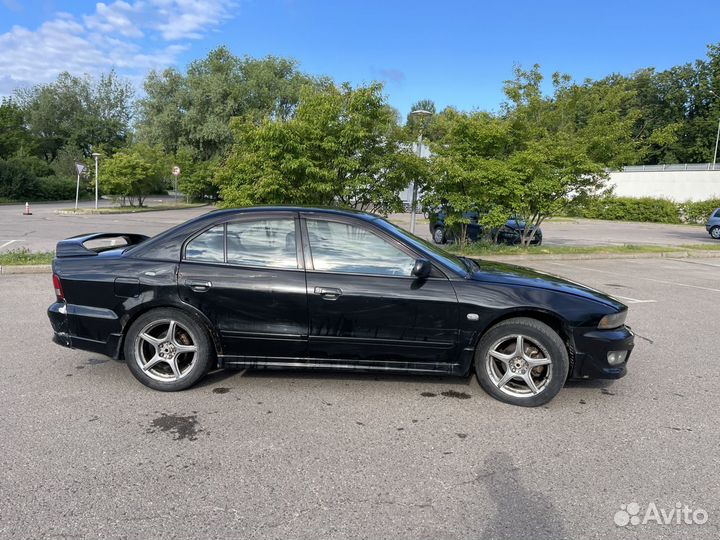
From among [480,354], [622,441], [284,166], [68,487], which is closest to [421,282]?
[480,354]

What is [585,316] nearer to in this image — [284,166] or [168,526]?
[168,526]

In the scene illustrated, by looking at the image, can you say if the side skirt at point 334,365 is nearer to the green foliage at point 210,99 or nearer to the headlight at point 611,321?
the headlight at point 611,321

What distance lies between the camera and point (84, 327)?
4078 millimetres

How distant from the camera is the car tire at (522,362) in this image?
149 inches

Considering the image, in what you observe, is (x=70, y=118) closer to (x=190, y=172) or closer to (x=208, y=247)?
(x=190, y=172)

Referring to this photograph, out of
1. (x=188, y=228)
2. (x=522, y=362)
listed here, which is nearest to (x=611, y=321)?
(x=522, y=362)

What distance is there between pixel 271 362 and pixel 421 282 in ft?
4.50

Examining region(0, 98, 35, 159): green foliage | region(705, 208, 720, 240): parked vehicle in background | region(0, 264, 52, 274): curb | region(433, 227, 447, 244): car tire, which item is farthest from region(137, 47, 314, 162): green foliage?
region(0, 264, 52, 274): curb

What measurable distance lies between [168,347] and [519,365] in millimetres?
2796

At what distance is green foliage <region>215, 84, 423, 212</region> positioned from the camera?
416 inches

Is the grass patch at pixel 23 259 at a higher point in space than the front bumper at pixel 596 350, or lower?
lower

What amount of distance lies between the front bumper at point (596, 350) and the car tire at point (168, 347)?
290 cm

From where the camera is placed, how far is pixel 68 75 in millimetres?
66250

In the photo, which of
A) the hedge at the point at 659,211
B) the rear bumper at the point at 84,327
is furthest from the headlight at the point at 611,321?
the hedge at the point at 659,211
